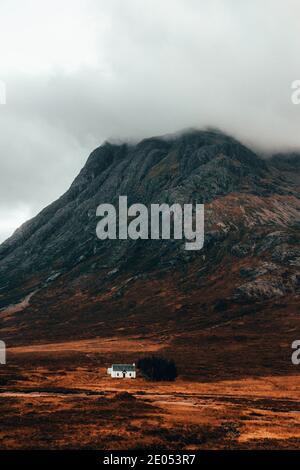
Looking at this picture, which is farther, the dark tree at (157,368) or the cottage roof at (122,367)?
the cottage roof at (122,367)

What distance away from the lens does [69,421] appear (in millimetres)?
56250

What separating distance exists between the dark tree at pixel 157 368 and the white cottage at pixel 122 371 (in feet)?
12.1

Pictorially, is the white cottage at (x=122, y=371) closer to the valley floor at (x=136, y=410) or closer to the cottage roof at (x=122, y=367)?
the cottage roof at (x=122, y=367)

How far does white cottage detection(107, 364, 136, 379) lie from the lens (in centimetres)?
10247

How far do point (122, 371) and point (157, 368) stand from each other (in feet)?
27.6

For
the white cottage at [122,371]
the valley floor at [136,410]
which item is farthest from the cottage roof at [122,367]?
the valley floor at [136,410]

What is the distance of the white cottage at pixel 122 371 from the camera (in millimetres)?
102475

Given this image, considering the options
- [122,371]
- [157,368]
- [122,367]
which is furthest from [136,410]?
[157,368]

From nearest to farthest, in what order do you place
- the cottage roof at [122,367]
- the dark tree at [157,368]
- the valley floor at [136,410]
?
the valley floor at [136,410] → the dark tree at [157,368] → the cottage roof at [122,367]

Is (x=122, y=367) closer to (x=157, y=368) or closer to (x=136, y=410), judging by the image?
(x=157, y=368)

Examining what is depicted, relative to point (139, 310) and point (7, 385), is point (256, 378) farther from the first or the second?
point (139, 310)

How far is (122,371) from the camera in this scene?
4077 inches

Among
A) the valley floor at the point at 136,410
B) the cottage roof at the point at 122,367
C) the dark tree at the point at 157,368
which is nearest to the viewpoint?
the valley floor at the point at 136,410
